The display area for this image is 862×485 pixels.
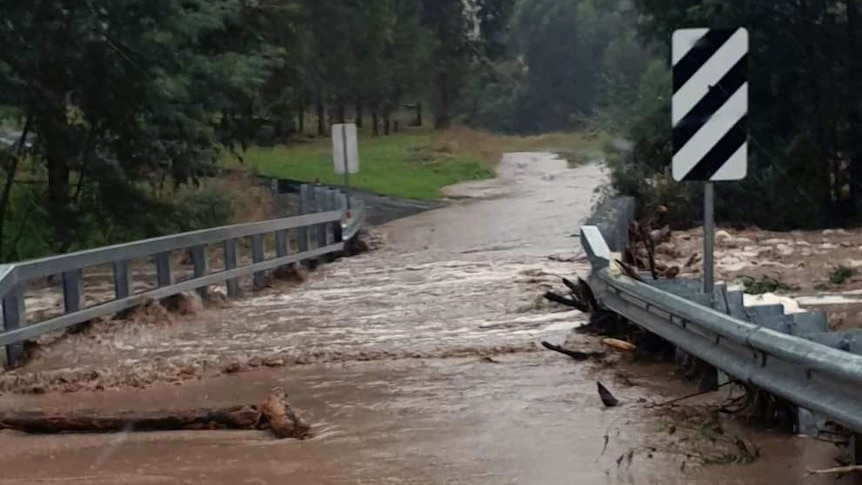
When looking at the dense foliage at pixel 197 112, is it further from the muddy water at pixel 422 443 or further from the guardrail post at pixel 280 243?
the muddy water at pixel 422 443

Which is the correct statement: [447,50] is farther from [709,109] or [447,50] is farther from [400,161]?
[709,109]

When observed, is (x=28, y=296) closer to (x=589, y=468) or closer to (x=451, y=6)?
(x=589, y=468)

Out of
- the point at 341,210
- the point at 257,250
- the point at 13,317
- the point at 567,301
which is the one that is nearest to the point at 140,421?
the point at 13,317

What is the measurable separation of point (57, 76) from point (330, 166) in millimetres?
29039

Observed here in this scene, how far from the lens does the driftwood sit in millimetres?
6828

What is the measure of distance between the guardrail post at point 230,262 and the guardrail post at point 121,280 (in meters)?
2.84

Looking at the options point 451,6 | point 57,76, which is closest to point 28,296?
point 57,76

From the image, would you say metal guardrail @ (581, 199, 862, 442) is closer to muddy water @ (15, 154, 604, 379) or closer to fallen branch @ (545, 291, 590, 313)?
fallen branch @ (545, 291, 590, 313)

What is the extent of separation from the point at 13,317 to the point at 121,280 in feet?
8.04

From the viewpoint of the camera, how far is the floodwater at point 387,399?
19.1 feet

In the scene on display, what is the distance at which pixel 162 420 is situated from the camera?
6.88 meters

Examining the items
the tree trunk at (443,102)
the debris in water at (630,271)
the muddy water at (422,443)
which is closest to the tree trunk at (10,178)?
the muddy water at (422,443)

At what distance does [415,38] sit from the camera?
250 feet

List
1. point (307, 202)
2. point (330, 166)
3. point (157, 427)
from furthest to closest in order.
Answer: point (330, 166) < point (307, 202) < point (157, 427)
